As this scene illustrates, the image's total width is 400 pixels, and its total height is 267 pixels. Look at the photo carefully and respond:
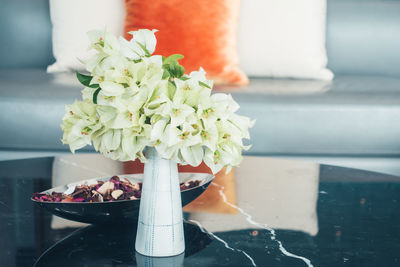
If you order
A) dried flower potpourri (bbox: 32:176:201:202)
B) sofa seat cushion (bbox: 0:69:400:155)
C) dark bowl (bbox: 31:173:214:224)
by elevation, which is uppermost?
sofa seat cushion (bbox: 0:69:400:155)

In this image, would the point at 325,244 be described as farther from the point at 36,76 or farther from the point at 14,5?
the point at 14,5

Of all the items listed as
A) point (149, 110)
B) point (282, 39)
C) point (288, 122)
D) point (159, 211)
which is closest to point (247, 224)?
point (159, 211)

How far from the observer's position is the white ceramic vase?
2.39ft

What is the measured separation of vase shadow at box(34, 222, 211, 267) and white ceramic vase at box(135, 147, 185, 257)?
0.06 feet

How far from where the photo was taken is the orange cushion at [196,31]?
6.53 ft

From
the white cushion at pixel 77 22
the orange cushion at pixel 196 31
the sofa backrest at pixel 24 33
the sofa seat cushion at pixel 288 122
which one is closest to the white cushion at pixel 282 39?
the orange cushion at pixel 196 31

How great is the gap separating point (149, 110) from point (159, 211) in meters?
0.15

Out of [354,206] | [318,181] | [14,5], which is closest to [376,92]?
[318,181]

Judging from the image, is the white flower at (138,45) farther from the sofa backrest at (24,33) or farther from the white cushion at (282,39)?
the sofa backrest at (24,33)

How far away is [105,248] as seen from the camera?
0.77 meters

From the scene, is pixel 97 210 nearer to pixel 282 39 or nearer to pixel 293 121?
pixel 293 121

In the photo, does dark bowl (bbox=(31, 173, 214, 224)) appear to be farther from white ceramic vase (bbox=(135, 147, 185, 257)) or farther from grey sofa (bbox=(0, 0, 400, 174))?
grey sofa (bbox=(0, 0, 400, 174))

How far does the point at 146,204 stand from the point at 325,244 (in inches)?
10.8

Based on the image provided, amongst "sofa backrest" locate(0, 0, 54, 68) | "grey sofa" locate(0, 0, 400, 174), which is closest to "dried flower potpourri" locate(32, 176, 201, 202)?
"grey sofa" locate(0, 0, 400, 174)
